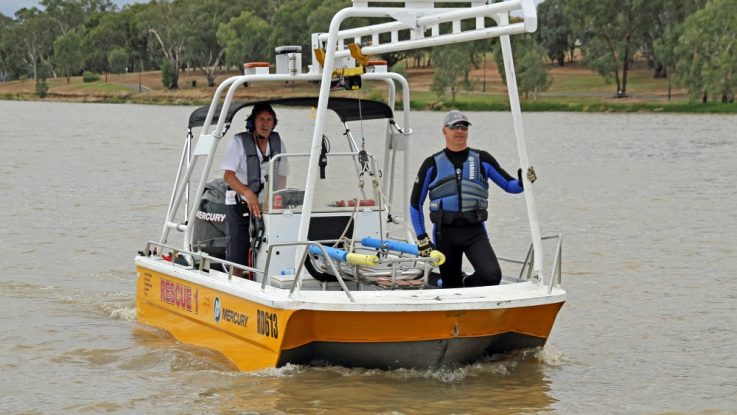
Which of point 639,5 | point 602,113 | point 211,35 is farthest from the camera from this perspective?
point 211,35

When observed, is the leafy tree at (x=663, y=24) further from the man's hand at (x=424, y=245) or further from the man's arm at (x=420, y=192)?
the man's hand at (x=424, y=245)

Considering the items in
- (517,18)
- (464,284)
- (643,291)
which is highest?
(517,18)

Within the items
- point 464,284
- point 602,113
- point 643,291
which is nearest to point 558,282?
point 464,284

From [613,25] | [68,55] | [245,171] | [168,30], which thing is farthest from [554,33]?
[245,171]

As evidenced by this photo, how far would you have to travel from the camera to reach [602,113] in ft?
242

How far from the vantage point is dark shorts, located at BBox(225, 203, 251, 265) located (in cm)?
1068

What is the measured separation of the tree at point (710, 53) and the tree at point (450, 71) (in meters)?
15.8

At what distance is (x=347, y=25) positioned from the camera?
2702 inches

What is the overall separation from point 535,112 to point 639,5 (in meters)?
21.3

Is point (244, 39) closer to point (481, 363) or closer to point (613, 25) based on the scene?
point (613, 25)

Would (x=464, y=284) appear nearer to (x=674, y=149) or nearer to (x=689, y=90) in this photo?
(x=674, y=149)

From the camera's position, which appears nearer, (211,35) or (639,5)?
(639,5)

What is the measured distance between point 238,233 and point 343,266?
1.17 m

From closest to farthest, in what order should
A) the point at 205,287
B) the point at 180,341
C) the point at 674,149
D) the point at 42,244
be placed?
1. the point at 205,287
2. the point at 180,341
3. the point at 42,244
4. the point at 674,149
